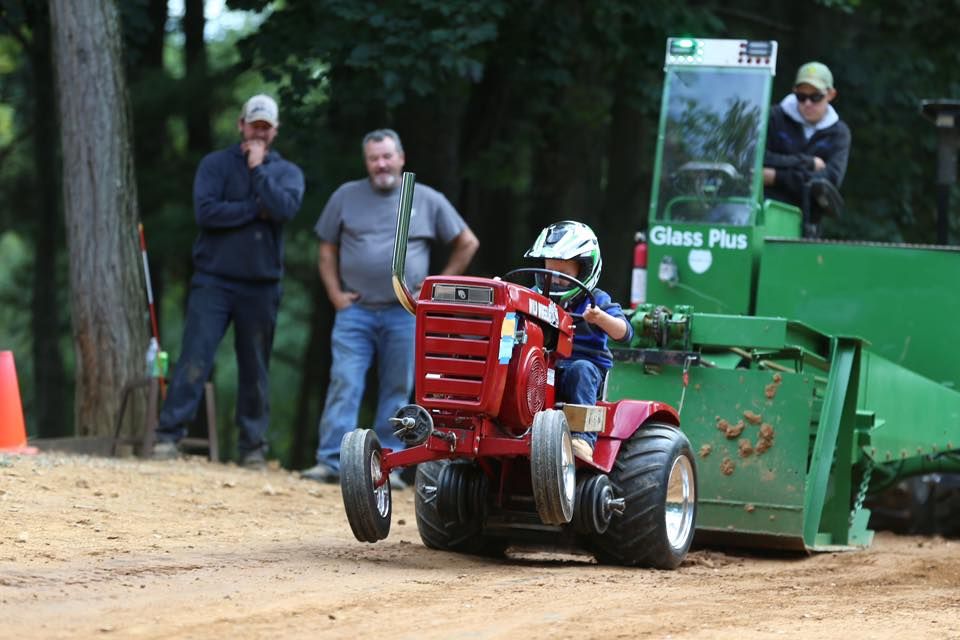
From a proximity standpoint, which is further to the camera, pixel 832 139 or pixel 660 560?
pixel 832 139

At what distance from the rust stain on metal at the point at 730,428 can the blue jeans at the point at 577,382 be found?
1.54 m

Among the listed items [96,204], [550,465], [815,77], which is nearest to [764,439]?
[550,465]

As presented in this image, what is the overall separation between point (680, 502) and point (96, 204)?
6.01 m

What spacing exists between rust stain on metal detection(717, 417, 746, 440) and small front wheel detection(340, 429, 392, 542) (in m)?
2.59

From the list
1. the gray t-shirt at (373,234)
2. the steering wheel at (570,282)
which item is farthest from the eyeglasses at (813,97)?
the steering wheel at (570,282)

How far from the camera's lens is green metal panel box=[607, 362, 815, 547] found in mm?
9359

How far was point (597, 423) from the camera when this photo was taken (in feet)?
26.5

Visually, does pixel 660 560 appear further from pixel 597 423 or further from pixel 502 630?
pixel 502 630

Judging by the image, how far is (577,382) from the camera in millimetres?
8172

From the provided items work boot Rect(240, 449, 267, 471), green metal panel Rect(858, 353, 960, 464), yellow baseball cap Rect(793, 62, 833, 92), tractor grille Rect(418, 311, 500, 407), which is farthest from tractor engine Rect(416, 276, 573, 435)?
work boot Rect(240, 449, 267, 471)

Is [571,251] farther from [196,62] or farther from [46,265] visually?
[46,265]

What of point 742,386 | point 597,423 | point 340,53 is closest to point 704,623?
point 597,423

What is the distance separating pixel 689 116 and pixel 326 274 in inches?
113

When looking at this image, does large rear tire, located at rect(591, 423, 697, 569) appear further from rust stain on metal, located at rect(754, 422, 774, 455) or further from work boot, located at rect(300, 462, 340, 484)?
work boot, located at rect(300, 462, 340, 484)
